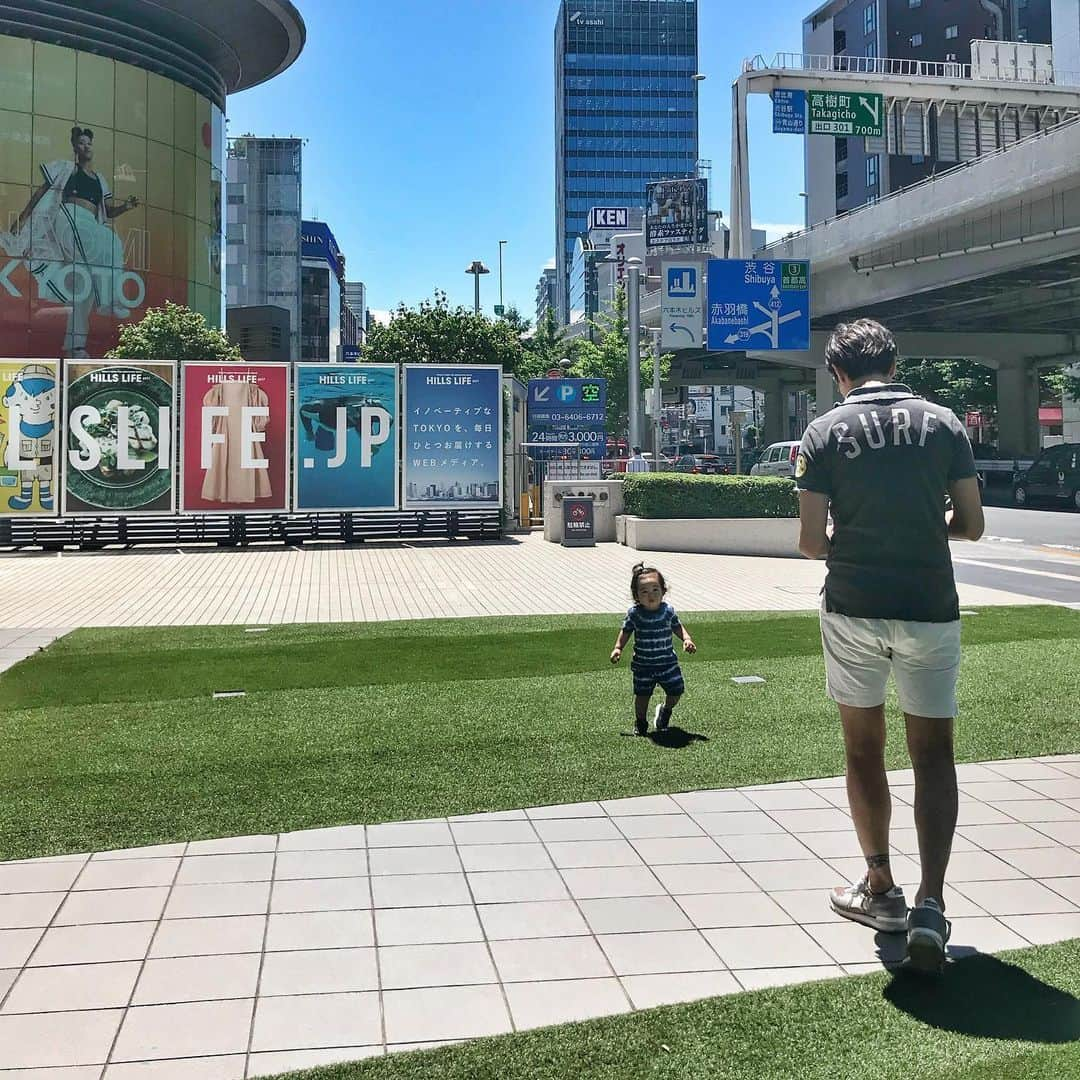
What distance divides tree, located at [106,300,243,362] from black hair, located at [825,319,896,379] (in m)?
45.8

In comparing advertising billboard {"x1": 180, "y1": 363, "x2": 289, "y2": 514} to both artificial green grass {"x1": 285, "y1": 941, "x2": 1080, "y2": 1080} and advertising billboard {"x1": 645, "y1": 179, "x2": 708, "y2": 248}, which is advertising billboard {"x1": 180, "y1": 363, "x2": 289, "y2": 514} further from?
advertising billboard {"x1": 645, "y1": 179, "x2": 708, "y2": 248}

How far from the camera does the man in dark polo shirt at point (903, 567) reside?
12.0 ft

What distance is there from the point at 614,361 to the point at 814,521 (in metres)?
48.1

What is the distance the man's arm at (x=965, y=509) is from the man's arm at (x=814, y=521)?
0.41 m

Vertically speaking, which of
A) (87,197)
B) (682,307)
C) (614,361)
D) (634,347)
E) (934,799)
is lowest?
(934,799)

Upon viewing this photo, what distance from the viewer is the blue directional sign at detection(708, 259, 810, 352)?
109ft

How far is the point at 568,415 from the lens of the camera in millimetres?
28453

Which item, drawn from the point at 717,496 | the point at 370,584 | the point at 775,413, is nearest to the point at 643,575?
the point at 370,584

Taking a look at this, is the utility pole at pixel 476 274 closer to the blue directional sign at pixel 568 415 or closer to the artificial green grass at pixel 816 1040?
the blue directional sign at pixel 568 415

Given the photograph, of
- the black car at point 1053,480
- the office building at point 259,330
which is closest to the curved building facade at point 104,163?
the office building at point 259,330

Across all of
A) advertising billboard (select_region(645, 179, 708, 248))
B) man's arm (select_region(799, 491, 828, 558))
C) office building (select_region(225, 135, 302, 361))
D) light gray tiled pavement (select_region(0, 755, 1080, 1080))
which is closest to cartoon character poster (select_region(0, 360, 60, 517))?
light gray tiled pavement (select_region(0, 755, 1080, 1080))

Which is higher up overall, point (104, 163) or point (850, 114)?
point (104, 163)

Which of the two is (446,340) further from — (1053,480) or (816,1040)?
(816,1040)

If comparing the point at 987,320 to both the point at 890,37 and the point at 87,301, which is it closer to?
the point at 87,301
